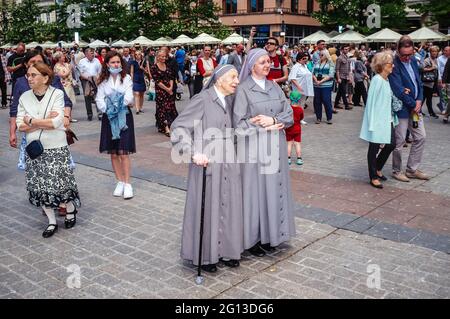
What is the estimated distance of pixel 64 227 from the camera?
212 inches

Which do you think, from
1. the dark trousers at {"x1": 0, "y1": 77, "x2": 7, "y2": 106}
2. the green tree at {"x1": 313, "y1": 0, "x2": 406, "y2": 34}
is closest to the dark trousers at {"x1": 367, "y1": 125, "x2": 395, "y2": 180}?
the dark trousers at {"x1": 0, "y1": 77, "x2": 7, "y2": 106}

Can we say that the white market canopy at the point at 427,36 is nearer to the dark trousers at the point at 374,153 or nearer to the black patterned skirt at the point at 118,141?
the dark trousers at the point at 374,153

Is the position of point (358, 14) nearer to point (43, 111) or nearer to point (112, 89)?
point (112, 89)

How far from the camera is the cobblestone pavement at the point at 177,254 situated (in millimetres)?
3852

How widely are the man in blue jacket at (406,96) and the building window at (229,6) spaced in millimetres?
55634

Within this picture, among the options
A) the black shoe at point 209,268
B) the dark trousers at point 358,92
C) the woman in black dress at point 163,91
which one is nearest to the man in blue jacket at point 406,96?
the black shoe at point 209,268

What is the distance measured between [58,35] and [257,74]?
48368mm

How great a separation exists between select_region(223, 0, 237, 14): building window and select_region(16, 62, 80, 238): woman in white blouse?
57752 millimetres

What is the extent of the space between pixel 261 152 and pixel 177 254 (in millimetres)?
1322

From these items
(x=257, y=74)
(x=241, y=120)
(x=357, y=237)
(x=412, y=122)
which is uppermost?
(x=257, y=74)

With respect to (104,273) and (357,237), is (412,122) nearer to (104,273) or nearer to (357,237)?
(357,237)

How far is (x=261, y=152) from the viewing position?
423 cm
